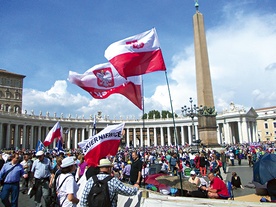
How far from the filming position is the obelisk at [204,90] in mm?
23703

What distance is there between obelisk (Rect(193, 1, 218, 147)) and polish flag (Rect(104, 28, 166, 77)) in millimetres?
17130

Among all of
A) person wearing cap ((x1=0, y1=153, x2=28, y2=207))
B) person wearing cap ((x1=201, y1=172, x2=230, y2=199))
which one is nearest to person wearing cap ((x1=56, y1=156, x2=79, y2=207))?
person wearing cap ((x1=0, y1=153, x2=28, y2=207))

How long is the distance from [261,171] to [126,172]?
7.54 m

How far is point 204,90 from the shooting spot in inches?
939

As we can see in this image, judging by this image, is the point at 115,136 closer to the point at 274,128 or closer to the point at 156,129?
the point at 156,129

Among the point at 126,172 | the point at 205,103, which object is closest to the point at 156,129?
the point at 205,103

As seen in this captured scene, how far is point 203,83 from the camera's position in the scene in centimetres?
2389

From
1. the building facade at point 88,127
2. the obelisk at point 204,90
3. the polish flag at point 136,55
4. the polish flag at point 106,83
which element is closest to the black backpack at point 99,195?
the polish flag at point 136,55

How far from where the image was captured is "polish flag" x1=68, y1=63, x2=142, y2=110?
805 centimetres

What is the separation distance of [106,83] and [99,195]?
211 inches

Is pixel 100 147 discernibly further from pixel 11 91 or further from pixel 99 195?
pixel 11 91

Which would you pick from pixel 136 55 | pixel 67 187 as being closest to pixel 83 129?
pixel 136 55

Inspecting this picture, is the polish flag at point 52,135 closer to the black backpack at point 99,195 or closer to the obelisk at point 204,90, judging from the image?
the obelisk at point 204,90

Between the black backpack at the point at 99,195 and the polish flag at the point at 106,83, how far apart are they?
4.56 m
